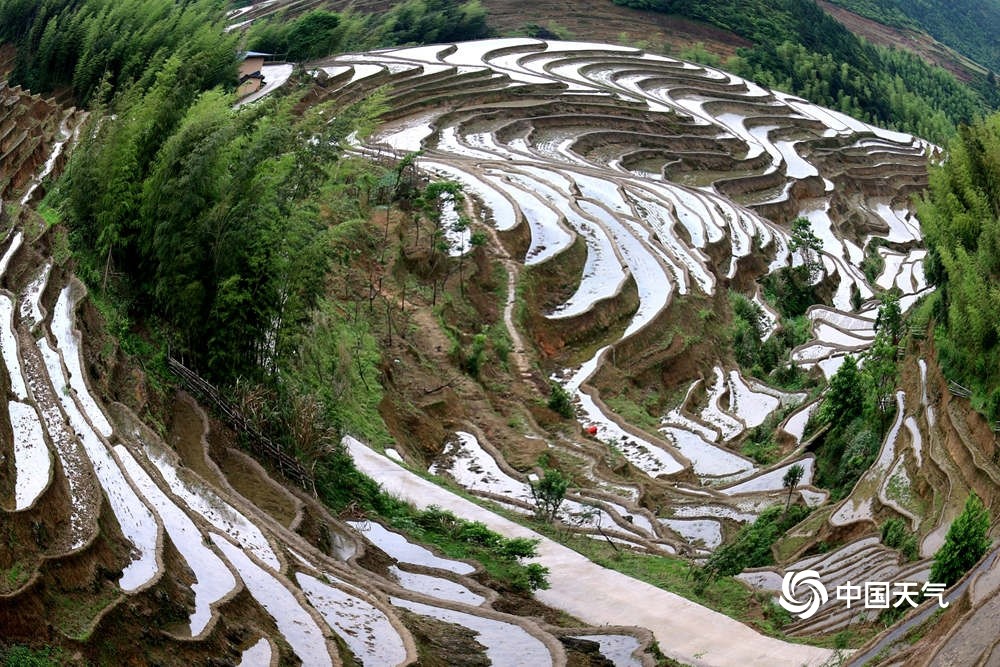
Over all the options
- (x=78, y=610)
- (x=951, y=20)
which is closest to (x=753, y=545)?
(x=78, y=610)

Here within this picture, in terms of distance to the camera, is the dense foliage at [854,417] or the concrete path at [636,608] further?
the dense foliage at [854,417]

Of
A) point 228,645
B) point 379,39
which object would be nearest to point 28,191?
point 228,645

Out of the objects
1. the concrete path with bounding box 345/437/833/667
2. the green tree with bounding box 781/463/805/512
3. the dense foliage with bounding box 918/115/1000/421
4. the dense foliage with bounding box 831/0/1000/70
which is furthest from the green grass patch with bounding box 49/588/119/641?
the dense foliage with bounding box 831/0/1000/70

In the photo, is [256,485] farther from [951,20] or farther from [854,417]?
[951,20]

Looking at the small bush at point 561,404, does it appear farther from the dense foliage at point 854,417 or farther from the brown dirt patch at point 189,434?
the brown dirt patch at point 189,434

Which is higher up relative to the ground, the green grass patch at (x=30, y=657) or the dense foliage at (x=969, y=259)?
the green grass patch at (x=30, y=657)

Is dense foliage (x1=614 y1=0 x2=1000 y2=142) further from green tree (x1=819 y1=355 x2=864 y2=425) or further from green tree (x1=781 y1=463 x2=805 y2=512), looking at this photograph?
green tree (x1=781 y1=463 x2=805 y2=512)

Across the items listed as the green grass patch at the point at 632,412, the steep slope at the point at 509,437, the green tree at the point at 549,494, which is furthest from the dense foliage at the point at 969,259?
the green grass patch at the point at 632,412
